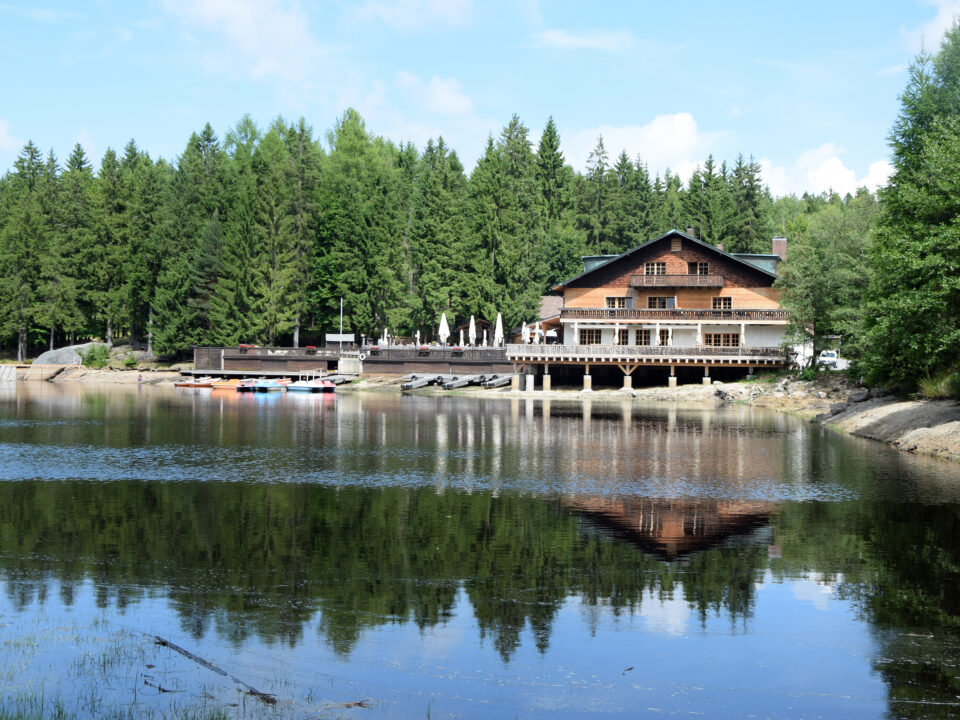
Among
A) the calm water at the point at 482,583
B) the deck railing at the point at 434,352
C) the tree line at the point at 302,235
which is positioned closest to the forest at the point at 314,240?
the tree line at the point at 302,235

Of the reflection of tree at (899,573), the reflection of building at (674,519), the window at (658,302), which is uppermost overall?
the window at (658,302)

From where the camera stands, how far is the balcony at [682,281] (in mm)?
71006

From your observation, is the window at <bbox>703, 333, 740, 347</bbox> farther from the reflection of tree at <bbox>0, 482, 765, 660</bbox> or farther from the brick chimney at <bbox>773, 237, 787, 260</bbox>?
the reflection of tree at <bbox>0, 482, 765, 660</bbox>

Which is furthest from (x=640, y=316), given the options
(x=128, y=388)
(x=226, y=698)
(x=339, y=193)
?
(x=226, y=698)

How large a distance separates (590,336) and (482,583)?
5892cm

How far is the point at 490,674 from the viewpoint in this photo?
12.1m

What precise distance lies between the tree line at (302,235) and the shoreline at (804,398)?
663 centimetres

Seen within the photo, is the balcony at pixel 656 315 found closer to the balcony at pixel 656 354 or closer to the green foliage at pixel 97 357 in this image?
the balcony at pixel 656 354

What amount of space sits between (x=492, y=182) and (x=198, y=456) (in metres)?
54.6

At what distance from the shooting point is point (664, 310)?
237 feet

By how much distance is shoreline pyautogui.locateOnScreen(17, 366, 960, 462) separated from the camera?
36.8 meters

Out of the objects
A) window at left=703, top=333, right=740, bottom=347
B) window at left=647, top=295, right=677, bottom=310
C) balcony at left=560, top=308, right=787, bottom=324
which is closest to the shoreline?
balcony at left=560, top=308, right=787, bottom=324

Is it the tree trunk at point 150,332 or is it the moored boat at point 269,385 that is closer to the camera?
the moored boat at point 269,385

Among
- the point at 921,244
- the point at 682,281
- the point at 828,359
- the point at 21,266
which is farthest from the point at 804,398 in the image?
the point at 21,266
